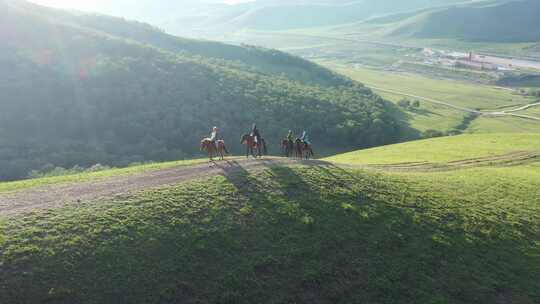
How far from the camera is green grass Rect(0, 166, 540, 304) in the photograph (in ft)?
73.8

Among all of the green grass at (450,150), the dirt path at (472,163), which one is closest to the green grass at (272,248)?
the dirt path at (472,163)

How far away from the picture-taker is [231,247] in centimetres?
2608

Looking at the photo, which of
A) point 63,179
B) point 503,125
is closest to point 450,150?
point 63,179

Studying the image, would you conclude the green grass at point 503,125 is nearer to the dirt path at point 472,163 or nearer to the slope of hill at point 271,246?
the dirt path at point 472,163

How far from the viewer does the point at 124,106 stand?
109500mm

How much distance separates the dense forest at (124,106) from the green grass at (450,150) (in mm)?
37615

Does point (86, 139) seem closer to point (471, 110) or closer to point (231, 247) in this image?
point (231, 247)

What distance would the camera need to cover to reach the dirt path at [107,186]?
2802 centimetres

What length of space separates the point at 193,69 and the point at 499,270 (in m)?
123

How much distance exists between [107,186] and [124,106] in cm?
8370

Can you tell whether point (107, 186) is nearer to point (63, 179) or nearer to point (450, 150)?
point (63, 179)

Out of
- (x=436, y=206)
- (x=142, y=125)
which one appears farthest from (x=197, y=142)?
Answer: (x=436, y=206)

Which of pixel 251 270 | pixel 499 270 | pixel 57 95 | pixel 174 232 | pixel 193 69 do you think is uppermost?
pixel 193 69

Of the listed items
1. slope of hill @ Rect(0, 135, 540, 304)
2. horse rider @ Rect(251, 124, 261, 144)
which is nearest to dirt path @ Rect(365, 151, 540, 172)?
slope of hill @ Rect(0, 135, 540, 304)
